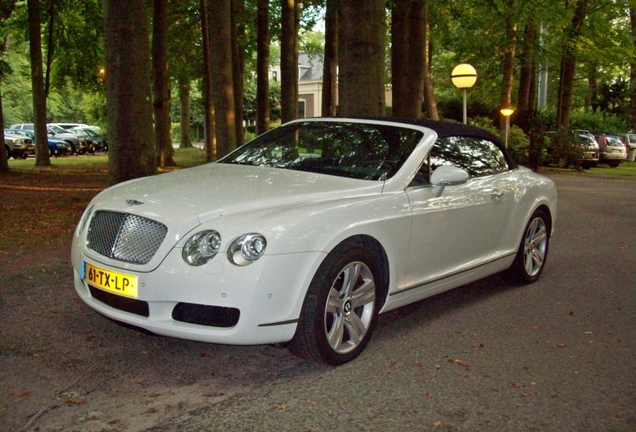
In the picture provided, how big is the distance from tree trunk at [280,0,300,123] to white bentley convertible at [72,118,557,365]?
1543 centimetres

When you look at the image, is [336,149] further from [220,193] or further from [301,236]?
[301,236]

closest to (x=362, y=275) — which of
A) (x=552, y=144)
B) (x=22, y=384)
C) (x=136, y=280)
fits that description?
(x=136, y=280)

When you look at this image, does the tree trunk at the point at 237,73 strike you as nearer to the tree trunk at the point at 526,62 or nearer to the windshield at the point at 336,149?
the tree trunk at the point at 526,62

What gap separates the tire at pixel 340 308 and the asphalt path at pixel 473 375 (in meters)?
0.14

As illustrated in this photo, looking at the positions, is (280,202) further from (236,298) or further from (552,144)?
(552,144)

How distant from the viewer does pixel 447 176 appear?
208 inches

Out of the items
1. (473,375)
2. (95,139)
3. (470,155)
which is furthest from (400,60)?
(95,139)

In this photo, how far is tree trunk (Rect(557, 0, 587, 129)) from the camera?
29.9 meters

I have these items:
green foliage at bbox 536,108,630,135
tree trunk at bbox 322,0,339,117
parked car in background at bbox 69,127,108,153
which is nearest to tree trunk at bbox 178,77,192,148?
parked car in background at bbox 69,127,108,153

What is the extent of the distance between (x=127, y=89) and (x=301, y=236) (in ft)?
20.7

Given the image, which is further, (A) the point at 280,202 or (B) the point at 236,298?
(A) the point at 280,202

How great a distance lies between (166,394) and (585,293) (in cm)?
442

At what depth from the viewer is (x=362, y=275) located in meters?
4.74

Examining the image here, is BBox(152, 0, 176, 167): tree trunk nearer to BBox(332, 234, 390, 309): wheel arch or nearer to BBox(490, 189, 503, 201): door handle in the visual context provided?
BBox(490, 189, 503, 201): door handle
